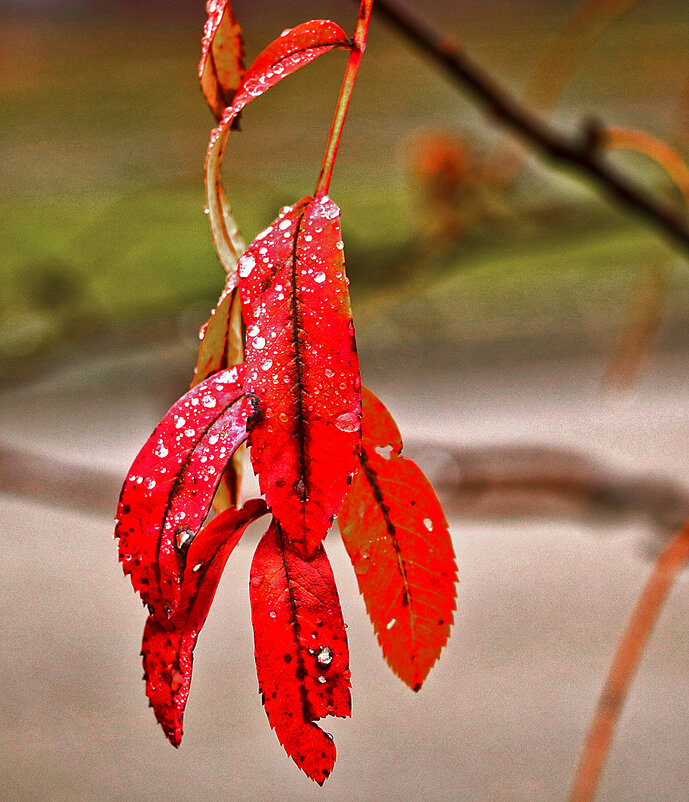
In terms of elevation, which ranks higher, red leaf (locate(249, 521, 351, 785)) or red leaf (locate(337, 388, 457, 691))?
red leaf (locate(337, 388, 457, 691))

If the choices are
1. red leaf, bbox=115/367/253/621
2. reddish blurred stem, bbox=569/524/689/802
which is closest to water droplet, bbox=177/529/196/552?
red leaf, bbox=115/367/253/621

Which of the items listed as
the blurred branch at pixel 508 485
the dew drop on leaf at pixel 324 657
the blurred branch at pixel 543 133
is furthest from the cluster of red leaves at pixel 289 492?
the blurred branch at pixel 508 485

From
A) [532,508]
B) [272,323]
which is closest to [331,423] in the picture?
[272,323]

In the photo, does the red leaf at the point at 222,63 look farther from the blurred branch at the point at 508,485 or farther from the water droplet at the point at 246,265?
the blurred branch at the point at 508,485

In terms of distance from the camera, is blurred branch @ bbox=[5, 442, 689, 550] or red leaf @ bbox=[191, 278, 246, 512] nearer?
red leaf @ bbox=[191, 278, 246, 512]

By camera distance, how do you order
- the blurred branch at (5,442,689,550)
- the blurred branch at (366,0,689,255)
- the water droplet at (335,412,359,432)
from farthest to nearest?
the blurred branch at (5,442,689,550), the blurred branch at (366,0,689,255), the water droplet at (335,412,359,432)

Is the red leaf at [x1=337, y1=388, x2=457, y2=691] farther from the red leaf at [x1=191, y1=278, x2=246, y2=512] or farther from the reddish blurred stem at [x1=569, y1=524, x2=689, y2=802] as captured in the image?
Result: the reddish blurred stem at [x1=569, y1=524, x2=689, y2=802]
